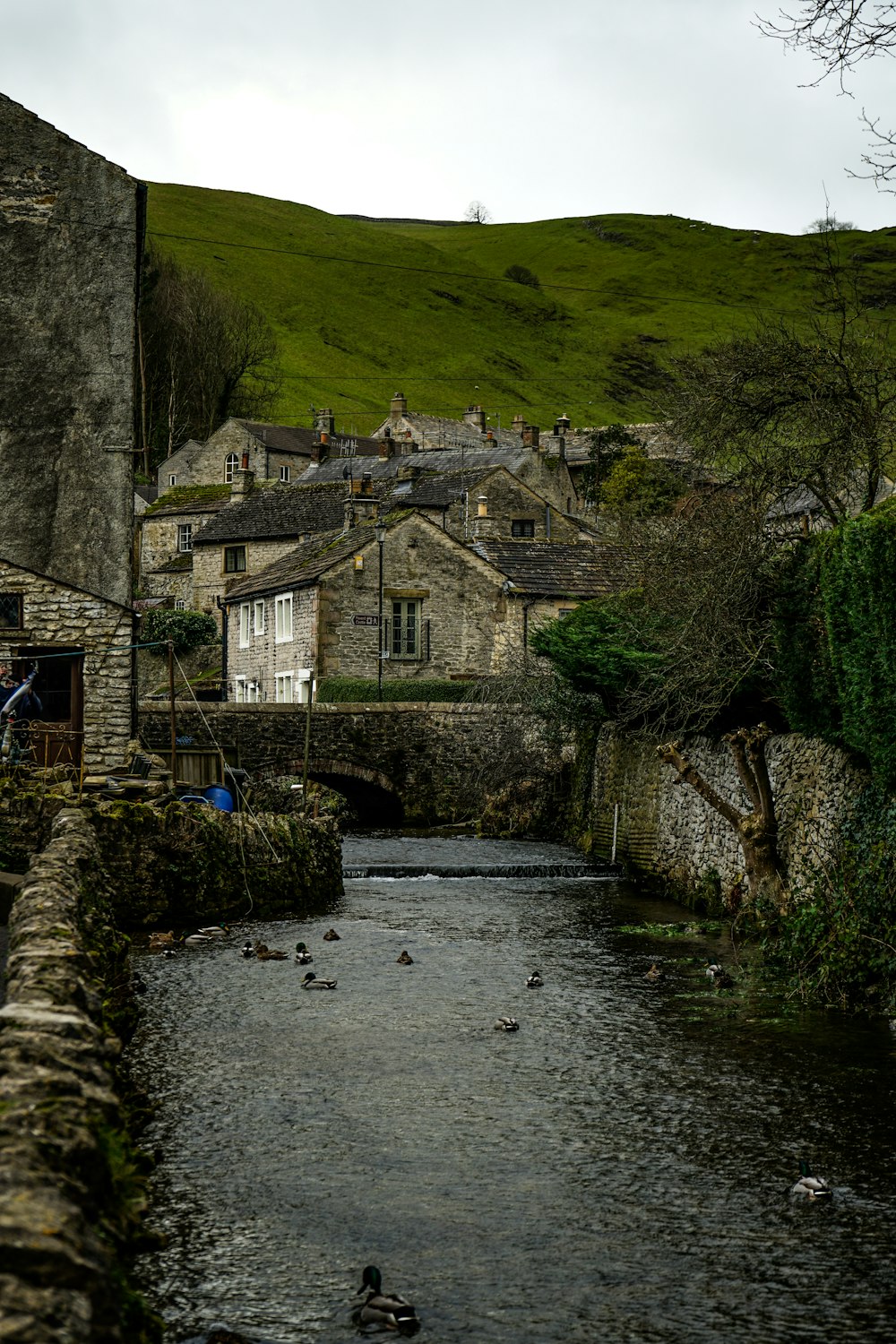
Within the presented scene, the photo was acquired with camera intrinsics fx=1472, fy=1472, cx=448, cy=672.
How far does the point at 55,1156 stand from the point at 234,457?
9334 centimetres

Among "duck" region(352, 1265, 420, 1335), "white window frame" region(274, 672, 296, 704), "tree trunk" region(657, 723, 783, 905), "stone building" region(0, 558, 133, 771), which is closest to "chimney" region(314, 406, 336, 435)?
"white window frame" region(274, 672, 296, 704)

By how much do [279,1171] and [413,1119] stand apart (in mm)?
1620

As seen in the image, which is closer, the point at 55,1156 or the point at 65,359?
the point at 55,1156

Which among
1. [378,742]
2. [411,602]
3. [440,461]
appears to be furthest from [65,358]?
[440,461]

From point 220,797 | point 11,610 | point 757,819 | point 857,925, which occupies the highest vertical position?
point 11,610

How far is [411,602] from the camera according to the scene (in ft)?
164

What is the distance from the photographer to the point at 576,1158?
35.0 ft

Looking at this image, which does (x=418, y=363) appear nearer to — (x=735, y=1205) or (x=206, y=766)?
(x=206, y=766)

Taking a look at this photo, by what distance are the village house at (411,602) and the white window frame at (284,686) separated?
0.10ft

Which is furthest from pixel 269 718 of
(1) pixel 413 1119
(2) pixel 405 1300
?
(2) pixel 405 1300

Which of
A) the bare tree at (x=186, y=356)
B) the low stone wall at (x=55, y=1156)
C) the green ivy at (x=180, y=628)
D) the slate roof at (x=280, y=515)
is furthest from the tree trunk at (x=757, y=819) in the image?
the bare tree at (x=186, y=356)

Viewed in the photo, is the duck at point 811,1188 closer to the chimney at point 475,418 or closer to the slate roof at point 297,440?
the slate roof at point 297,440

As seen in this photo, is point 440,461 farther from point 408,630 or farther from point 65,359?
point 65,359

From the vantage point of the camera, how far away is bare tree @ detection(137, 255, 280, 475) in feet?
331
